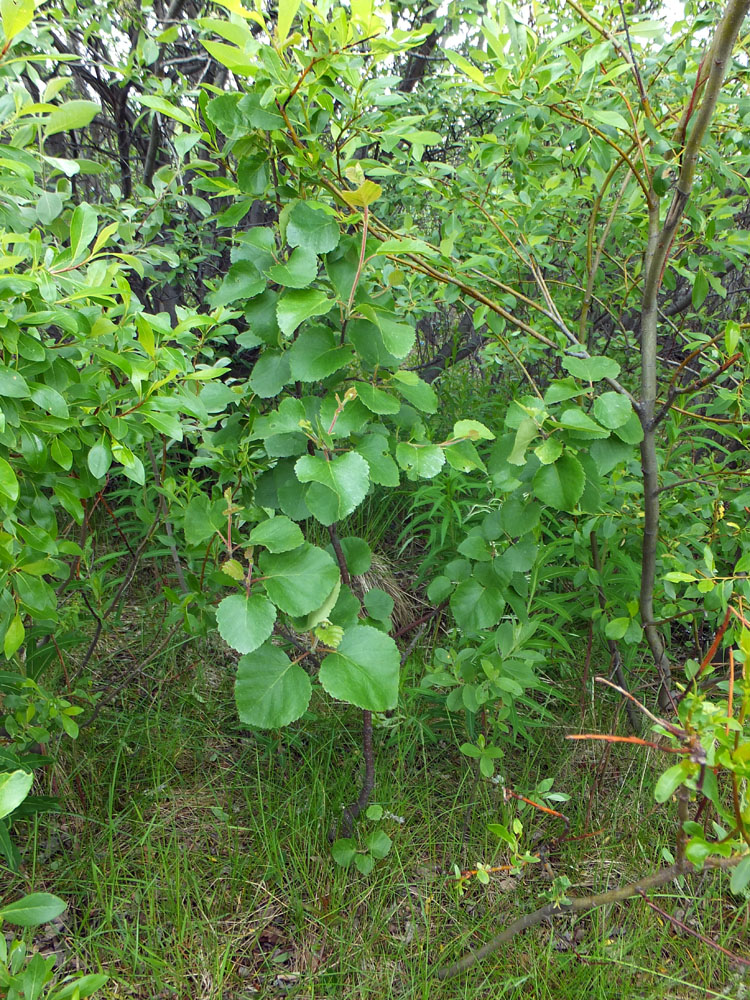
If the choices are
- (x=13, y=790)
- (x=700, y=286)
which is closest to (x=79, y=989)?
(x=13, y=790)

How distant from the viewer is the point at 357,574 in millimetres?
1369

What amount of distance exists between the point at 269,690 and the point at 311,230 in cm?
75

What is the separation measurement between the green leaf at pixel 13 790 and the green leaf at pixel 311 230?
0.83 m

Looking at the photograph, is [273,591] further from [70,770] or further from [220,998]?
[70,770]

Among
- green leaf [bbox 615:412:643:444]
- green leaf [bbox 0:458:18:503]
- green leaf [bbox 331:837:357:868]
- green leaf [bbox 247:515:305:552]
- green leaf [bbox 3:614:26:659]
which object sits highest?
green leaf [bbox 0:458:18:503]

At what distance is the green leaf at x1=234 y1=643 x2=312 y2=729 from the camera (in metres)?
1.09

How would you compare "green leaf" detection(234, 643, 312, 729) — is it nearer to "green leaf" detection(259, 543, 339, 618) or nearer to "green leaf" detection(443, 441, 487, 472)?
"green leaf" detection(259, 543, 339, 618)

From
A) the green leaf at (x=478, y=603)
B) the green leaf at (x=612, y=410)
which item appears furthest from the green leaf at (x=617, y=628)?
the green leaf at (x=612, y=410)

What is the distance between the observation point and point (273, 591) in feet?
3.40

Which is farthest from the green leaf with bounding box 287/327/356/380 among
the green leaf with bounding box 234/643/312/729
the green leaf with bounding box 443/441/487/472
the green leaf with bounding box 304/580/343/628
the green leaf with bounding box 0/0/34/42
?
the green leaf with bounding box 0/0/34/42

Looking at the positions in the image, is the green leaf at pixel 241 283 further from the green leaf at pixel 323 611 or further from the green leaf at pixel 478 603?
the green leaf at pixel 478 603

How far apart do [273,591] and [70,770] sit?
46.1 inches

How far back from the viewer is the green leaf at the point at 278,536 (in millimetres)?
1047

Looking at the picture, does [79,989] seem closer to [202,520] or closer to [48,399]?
[202,520]
